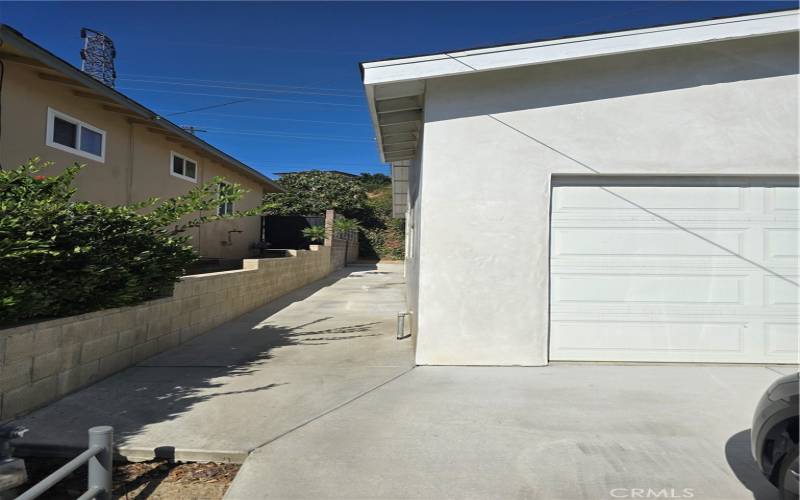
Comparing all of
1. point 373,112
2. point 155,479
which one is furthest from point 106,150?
point 155,479

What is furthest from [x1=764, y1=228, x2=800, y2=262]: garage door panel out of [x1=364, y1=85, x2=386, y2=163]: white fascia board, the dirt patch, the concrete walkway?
the dirt patch

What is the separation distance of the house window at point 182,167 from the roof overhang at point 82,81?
50 centimetres

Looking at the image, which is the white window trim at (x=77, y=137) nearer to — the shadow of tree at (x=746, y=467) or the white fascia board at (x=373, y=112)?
the white fascia board at (x=373, y=112)

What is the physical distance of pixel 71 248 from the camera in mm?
4348

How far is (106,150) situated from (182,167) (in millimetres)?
3055

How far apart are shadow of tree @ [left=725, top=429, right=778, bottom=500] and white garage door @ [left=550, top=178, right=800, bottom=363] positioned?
1.94m

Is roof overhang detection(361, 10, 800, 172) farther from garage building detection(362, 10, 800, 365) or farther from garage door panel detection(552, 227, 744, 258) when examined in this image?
garage door panel detection(552, 227, 744, 258)

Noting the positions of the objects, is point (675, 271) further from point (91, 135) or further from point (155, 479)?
point (91, 135)

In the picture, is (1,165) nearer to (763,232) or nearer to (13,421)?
(13,421)

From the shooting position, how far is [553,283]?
18.0 feet

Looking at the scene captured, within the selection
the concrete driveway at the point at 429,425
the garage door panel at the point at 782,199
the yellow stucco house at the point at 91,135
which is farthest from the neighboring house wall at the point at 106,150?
the garage door panel at the point at 782,199

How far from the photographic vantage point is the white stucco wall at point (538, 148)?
5316mm

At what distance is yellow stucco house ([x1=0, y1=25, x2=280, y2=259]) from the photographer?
6391 mm

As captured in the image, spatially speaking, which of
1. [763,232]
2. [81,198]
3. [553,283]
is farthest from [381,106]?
[81,198]
